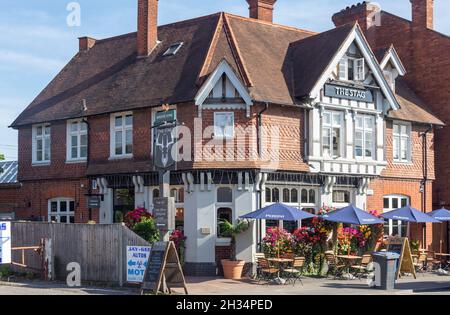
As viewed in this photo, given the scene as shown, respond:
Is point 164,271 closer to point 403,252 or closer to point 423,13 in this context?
point 403,252

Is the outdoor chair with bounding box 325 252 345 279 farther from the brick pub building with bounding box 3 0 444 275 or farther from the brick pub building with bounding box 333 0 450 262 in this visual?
the brick pub building with bounding box 333 0 450 262

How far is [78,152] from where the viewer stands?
28891mm

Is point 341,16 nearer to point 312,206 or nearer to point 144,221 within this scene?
point 312,206

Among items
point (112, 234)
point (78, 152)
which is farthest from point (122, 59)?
point (112, 234)

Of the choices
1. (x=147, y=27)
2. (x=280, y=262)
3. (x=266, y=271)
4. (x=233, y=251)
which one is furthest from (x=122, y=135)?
(x=266, y=271)

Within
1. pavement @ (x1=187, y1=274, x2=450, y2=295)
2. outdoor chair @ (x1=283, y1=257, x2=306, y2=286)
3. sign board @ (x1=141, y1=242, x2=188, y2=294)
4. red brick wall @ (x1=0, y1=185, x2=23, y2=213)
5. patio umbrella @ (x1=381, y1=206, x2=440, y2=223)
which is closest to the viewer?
sign board @ (x1=141, y1=242, x2=188, y2=294)

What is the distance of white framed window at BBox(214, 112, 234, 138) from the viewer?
2448 cm

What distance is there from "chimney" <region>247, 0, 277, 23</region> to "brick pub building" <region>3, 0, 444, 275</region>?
2.1 inches

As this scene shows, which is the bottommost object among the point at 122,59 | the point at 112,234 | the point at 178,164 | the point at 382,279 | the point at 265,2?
the point at 382,279

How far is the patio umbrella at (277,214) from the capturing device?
2247 centimetres

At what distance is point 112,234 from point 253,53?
30.9ft

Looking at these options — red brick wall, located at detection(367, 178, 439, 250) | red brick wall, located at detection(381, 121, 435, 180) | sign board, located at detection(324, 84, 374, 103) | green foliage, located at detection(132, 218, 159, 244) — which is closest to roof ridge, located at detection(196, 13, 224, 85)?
sign board, located at detection(324, 84, 374, 103)

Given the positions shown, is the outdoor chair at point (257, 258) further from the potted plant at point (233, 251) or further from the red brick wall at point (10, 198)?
the red brick wall at point (10, 198)

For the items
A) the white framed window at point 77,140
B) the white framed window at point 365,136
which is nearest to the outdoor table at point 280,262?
the white framed window at point 365,136
